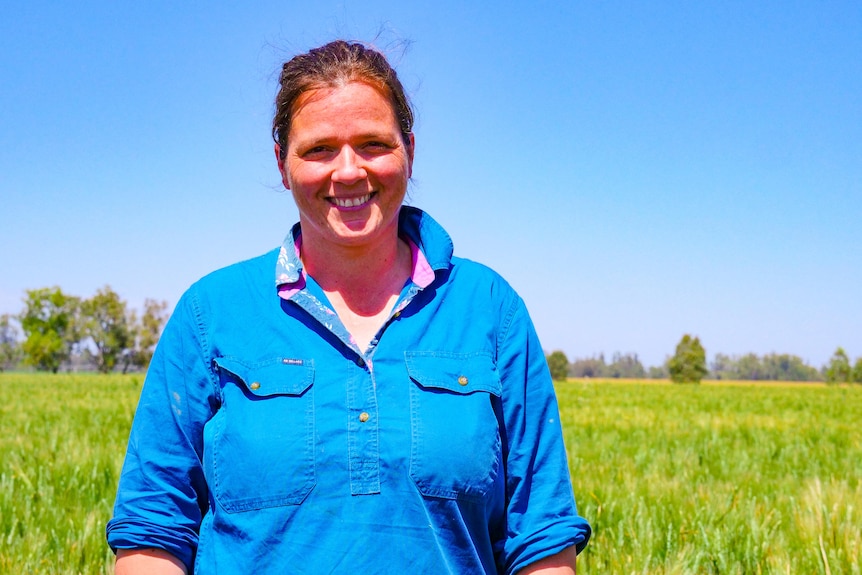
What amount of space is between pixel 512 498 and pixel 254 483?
2.09 feet

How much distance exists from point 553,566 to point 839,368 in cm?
8669

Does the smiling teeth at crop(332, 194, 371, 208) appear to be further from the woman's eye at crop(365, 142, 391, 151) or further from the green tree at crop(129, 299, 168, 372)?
the green tree at crop(129, 299, 168, 372)

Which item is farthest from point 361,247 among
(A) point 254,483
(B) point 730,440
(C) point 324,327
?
(B) point 730,440

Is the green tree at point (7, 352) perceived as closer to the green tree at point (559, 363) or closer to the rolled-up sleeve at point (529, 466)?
the green tree at point (559, 363)

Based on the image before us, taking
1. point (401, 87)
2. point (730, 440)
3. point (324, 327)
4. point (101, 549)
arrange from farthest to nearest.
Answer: point (730, 440) → point (101, 549) → point (401, 87) → point (324, 327)

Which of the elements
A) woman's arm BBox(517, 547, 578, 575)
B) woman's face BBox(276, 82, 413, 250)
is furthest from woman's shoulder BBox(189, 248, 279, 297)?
woman's arm BBox(517, 547, 578, 575)

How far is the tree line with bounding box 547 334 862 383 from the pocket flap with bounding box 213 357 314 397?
73865mm

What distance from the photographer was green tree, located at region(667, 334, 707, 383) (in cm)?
7719

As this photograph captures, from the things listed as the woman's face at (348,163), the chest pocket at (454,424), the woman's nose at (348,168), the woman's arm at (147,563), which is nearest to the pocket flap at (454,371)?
the chest pocket at (454,424)

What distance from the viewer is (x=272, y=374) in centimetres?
178

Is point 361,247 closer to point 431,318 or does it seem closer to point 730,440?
point 431,318

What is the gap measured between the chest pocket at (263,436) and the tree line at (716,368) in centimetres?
7388

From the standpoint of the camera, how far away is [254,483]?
171 centimetres

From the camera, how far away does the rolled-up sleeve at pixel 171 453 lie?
1.75 meters
